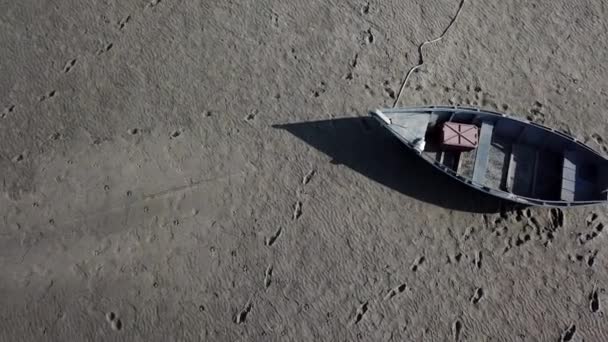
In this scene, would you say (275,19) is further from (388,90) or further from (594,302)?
(594,302)

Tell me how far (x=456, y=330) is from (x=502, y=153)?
275cm

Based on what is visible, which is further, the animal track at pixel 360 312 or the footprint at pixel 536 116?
the footprint at pixel 536 116

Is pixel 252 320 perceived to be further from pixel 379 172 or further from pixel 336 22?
pixel 336 22

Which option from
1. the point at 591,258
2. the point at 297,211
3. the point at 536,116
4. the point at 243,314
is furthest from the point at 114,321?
the point at 536,116

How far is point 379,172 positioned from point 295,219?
1503 millimetres

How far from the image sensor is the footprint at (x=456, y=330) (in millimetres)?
8055

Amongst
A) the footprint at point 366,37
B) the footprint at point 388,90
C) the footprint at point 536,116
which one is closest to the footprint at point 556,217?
the footprint at point 536,116

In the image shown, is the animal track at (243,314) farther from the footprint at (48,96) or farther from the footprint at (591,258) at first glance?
the footprint at (591,258)

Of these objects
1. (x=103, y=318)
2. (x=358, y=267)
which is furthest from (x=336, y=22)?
(x=103, y=318)

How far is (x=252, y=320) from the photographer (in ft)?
26.3

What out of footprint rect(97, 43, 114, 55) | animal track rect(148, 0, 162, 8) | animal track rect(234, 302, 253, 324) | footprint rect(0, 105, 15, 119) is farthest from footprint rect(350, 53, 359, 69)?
footprint rect(0, 105, 15, 119)

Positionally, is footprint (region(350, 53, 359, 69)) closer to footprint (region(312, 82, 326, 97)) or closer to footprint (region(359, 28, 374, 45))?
footprint (region(359, 28, 374, 45))

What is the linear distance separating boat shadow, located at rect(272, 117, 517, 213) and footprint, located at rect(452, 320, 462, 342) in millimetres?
1715

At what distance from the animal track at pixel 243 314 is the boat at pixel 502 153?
3.25m
